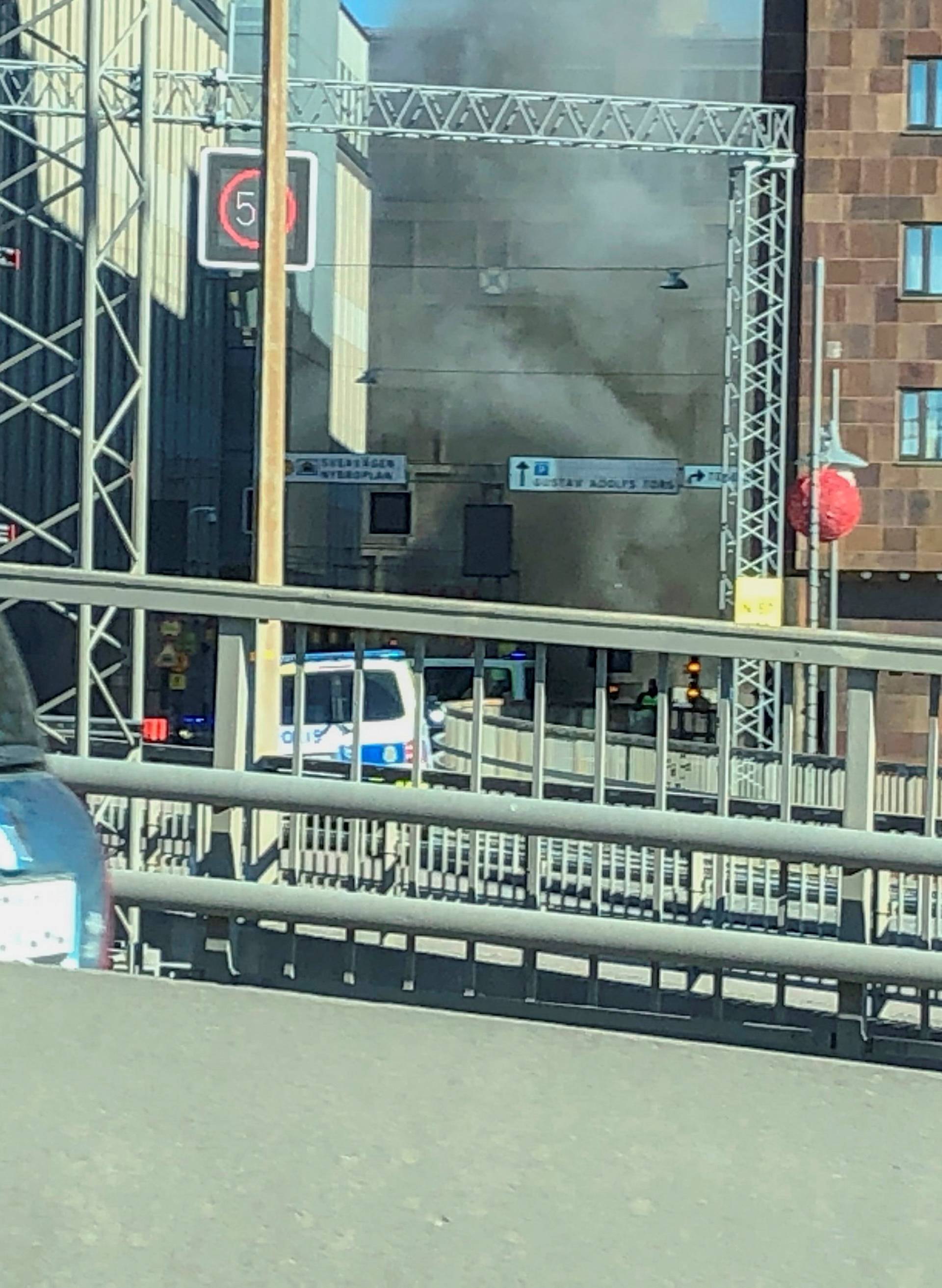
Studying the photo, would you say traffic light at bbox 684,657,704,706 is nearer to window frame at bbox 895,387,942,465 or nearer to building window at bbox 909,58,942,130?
window frame at bbox 895,387,942,465

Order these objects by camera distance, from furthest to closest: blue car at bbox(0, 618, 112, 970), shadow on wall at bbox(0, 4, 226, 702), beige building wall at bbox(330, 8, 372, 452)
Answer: beige building wall at bbox(330, 8, 372, 452), shadow on wall at bbox(0, 4, 226, 702), blue car at bbox(0, 618, 112, 970)

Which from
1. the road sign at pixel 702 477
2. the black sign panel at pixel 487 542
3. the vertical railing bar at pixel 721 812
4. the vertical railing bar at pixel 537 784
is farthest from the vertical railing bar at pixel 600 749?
the black sign panel at pixel 487 542

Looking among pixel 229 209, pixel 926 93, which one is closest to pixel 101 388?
pixel 926 93

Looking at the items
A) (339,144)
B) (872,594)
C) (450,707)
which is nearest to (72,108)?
(872,594)

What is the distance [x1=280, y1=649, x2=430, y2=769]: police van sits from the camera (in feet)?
16.1

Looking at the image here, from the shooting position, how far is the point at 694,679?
466 cm

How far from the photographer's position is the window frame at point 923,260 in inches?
1282

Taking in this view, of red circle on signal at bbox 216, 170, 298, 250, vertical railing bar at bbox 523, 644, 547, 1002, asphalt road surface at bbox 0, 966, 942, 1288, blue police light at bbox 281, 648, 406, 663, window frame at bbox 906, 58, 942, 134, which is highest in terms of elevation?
window frame at bbox 906, 58, 942, 134

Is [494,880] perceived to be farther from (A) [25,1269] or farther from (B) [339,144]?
(B) [339,144]

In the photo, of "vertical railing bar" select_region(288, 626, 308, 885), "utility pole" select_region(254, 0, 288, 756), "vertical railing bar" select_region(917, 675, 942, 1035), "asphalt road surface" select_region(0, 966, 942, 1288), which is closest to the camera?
"asphalt road surface" select_region(0, 966, 942, 1288)

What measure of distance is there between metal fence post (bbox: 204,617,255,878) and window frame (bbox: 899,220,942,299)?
96.4 feet

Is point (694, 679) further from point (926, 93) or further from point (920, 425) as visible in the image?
point (926, 93)

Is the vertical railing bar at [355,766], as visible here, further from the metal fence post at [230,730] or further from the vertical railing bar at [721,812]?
the vertical railing bar at [721,812]

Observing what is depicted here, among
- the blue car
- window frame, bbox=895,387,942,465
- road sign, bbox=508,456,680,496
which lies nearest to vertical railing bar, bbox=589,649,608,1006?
the blue car
